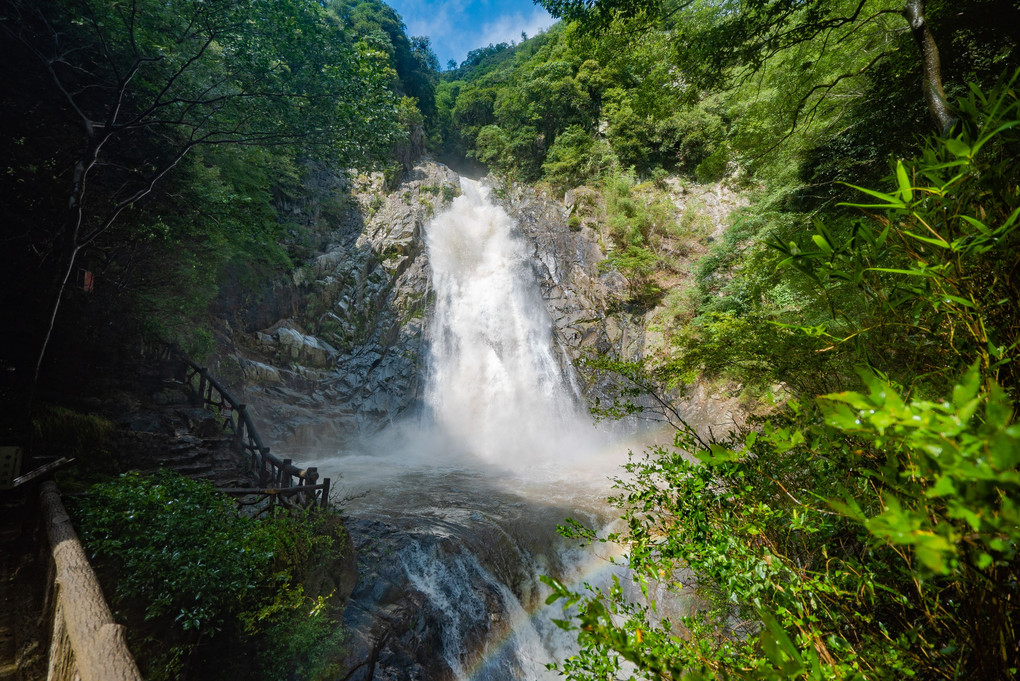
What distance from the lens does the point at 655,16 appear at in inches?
159

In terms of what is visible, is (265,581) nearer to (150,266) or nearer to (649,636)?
(649,636)

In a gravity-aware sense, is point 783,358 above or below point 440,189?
below

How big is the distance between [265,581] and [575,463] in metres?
8.57

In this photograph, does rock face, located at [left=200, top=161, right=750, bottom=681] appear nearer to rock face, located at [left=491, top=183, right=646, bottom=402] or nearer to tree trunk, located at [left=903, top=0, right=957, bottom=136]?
rock face, located at [left=491, top=183, right=646, bottom=402]

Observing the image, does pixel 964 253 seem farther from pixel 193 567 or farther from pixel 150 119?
pixel 150 119

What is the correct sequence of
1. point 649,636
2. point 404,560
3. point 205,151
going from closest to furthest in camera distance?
point 649,636 < point 404,560 < point 205,151

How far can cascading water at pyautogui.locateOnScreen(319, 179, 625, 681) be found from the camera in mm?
4910

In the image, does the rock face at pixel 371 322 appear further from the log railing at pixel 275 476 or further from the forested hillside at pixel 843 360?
the forested hillside at pixel 843 360

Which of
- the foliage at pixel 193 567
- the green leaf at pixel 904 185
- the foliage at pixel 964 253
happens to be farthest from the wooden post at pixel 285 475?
the green leaf at pixel 904 185

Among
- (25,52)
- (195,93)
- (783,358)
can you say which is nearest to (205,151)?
(195,93)

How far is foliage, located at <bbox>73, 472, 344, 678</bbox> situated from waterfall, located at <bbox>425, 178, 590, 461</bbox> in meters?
8.16

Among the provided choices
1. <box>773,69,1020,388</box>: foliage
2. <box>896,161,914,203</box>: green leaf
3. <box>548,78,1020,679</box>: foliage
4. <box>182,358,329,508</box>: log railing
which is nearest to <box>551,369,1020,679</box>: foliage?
<box>548,78,1020,679</box>: foliage

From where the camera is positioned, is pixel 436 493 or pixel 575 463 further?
pixel 575 463

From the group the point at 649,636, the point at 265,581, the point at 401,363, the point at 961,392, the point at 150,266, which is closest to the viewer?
the point at 961,392
